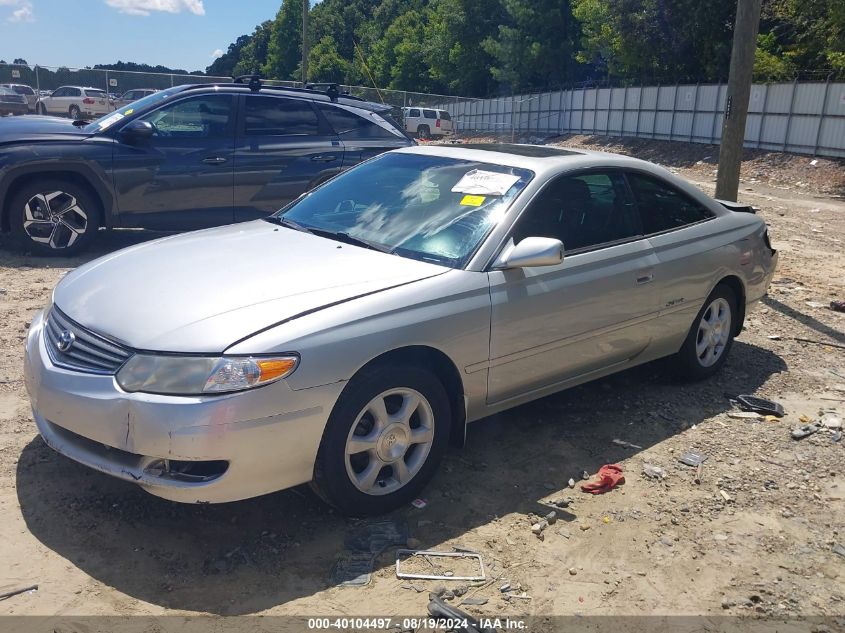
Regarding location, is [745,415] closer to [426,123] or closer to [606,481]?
[606,481]

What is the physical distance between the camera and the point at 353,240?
419 centimetres

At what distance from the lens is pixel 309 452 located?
3.22 m

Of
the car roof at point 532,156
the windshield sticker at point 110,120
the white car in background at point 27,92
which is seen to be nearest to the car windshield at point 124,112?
the windshield sticker at point 110,120

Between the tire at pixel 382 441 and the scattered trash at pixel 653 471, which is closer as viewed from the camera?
the tire at pixel 382 441

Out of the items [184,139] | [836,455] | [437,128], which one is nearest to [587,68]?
[437,128]

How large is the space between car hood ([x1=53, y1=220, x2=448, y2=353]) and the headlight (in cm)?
6

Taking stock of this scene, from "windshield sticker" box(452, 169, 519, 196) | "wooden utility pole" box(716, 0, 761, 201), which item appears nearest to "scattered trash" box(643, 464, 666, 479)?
"windshield sticker" box(452, 169, 519, 196)

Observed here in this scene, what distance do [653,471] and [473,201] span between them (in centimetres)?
178

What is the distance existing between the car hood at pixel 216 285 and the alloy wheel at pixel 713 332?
96.6 inches

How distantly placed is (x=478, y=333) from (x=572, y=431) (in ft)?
4.14

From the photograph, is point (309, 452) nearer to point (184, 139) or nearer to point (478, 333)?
point (478, 333)

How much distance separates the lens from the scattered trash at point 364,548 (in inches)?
123

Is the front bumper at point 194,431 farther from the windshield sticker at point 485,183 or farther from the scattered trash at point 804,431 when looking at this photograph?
the scattered trash at point 804,431

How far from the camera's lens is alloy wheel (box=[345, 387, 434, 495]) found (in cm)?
342
